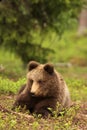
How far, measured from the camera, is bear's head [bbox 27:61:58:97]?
328 inches

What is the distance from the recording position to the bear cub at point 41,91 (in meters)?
8.34

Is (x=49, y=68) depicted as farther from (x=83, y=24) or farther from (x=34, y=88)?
(x=83, y=24)

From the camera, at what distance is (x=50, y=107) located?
8383 millimetres

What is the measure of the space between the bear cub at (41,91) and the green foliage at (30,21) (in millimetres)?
7471

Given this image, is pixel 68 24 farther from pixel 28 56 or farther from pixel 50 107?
pixel 50 107

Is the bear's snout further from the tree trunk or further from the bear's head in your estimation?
the tree trunk

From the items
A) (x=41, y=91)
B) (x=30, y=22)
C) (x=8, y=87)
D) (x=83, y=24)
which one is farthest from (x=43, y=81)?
(x=83, y=24)

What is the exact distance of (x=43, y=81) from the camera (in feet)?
27.6

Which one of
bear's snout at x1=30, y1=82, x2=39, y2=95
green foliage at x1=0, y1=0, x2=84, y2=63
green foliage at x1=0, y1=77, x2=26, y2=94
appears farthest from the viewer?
green foliage at x1=0, y1=0, x2=84, y2=63

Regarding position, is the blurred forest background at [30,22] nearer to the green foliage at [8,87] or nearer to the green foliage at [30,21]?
the green foliage at [30,21]

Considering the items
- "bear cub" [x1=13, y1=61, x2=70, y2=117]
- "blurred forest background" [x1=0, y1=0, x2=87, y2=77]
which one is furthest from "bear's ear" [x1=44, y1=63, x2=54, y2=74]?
"blurred forest background" [x1=0, y1=0, x2=87, y2=77]

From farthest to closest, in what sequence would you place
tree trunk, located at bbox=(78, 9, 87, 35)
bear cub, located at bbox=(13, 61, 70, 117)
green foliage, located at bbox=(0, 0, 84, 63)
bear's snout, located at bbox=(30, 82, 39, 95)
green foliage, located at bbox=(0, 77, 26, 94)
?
1. tree trunk, located at bbox=(78, 9, 87, 35)
2. green foliage, located at bbox=(0, 0, 84, 63)
3. green foliage, located at bbox=(0, 77, 26, 94)
4. bear cub, located at bbox=(13, 61, 70, 117)
5. bear's snout, located at bbox=(30, 82, 39, 95)

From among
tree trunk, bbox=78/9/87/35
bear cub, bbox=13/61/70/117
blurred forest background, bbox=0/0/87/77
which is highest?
tree trunk, bbox=78/9/87/35

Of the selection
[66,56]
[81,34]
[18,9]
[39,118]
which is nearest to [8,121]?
[39,118]
